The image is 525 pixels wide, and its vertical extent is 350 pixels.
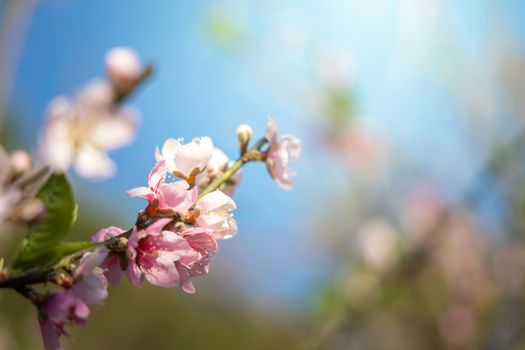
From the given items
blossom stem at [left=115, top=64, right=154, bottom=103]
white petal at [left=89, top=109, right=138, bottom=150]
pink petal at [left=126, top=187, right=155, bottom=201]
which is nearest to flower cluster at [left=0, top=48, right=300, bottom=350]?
pink petal at [left=126, top=187, right=155, bottom=201]

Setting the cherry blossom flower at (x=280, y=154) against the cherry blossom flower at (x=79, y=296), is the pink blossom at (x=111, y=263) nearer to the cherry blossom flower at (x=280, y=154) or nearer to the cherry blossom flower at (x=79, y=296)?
the cherry blossom flower at (x=79, y=296)

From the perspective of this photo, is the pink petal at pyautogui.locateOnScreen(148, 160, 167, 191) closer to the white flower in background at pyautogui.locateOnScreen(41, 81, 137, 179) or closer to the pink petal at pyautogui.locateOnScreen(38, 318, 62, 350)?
the pink petal at pyautogui.locateOnScreen(38, 318, 62, 350)

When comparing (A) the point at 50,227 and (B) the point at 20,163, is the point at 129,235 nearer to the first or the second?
(A) the point at 50,227

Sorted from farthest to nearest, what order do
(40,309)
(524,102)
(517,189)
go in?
(524,102), (517,189), (40,309)

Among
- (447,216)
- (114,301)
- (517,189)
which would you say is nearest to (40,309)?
(447,216)

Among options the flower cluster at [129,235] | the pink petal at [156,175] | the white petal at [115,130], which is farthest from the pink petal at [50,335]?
the white petal at [115,130]

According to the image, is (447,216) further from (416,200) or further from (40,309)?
(40,309)
